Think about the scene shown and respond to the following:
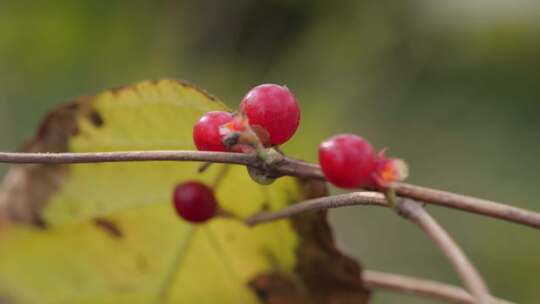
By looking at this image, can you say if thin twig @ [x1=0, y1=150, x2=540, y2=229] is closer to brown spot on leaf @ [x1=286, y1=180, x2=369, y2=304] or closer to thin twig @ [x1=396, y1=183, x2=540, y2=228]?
thin twig @ [x1=396, y1=183, x2=540, y2=228]

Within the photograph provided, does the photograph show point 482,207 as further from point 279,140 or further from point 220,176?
point 220,176

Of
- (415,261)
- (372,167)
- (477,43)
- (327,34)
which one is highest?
(327,34)

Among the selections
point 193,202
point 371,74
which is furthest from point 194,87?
point 371,74

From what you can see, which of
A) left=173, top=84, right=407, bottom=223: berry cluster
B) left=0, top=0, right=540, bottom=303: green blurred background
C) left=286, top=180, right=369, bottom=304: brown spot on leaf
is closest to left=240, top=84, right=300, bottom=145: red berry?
left=173, top=84, right=407, bottom=223: berry cluster

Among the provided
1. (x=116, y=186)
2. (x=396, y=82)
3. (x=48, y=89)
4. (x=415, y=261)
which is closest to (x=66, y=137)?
(x=116, y=186)

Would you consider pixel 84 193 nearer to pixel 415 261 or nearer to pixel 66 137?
pixel 66 137
